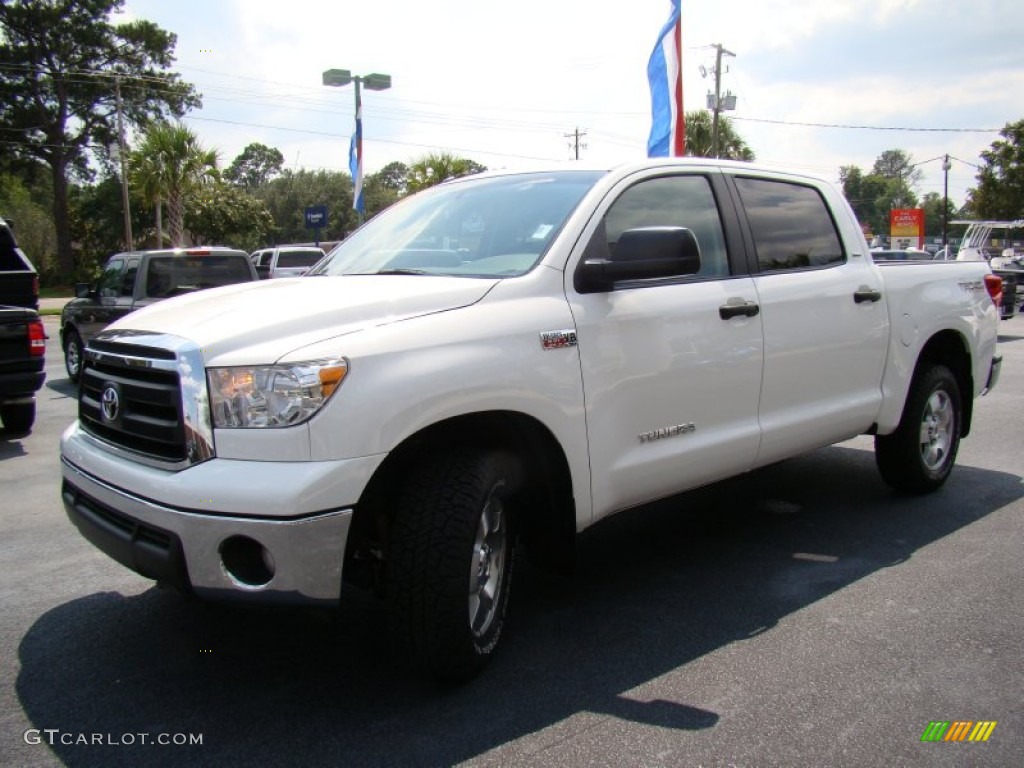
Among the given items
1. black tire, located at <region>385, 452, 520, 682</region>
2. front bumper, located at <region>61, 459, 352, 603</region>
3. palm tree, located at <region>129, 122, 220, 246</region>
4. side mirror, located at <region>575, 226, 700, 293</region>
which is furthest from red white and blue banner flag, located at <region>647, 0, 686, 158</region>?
palm tree, located at <region>129, 122, 220, 246</region>

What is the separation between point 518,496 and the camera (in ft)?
11.2

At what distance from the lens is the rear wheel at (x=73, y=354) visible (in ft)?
37.6

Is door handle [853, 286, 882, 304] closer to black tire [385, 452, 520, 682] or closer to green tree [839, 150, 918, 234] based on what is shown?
black tire [385, 452, 520, 682]

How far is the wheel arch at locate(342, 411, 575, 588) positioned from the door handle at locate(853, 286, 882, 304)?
2302 millimetres

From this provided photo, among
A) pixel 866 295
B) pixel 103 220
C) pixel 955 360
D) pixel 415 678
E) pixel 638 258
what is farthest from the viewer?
pixel 103 220

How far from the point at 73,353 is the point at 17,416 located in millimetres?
4150

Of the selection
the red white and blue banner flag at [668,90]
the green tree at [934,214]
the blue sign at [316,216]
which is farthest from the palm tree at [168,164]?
the green tree at [934,214]

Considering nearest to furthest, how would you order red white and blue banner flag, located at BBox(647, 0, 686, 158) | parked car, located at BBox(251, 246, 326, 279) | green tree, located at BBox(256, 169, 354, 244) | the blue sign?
red white and blue banner flag, located at BBox(647, 0, 686, 158)
parked car, located at BBox(251, 246, 326, 279)
the blue sign
green tree, located at BBox(256, 169, 354, 244)

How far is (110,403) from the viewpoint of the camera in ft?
10.5

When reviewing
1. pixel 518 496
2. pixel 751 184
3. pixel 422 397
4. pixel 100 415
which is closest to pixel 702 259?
pixel 751 184

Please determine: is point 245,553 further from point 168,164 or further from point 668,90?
point 168,164

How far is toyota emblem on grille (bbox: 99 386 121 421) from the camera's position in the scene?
3155mm

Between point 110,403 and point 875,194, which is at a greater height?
point 875,194

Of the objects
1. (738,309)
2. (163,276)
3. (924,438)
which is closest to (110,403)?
(738,309)
